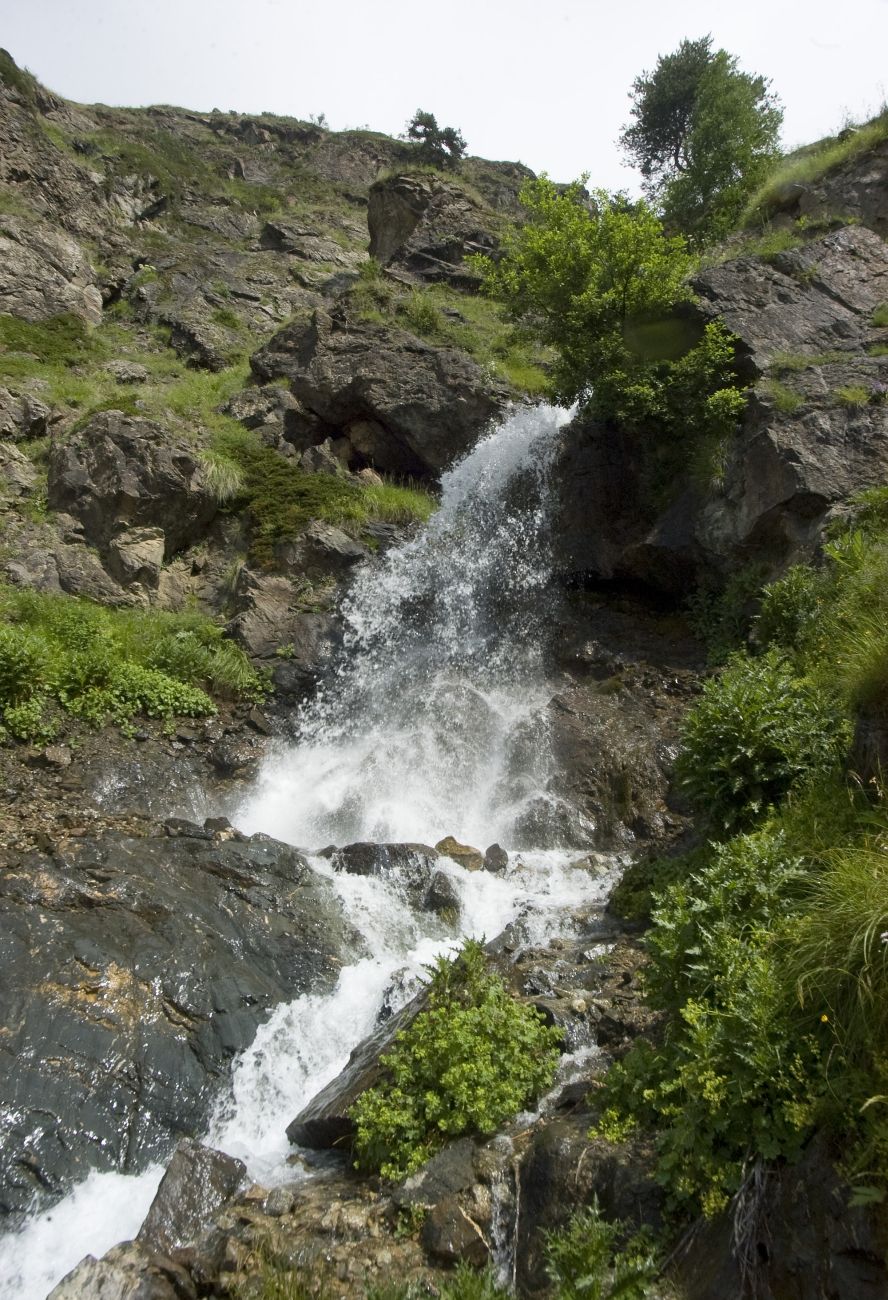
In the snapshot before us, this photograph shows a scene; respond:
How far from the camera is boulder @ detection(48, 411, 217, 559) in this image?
1421 cm

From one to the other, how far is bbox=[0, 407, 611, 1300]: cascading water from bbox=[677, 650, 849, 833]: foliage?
193cm

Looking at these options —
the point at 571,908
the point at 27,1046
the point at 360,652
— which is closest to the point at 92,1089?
the point at 27,1046

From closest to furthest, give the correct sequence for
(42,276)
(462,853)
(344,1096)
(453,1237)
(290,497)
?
(453,1237)
(344,1096)
(462,853)
(290,497)
(42,276)

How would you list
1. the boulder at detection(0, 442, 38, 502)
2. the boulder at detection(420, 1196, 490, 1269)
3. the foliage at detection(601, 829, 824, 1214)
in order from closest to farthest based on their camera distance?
the foliage at detection(601, 829, 824, 1214) < the boulder at detection(420, 1196, 490, 1269) < the boulder at detection(0, 442, 38, 502)

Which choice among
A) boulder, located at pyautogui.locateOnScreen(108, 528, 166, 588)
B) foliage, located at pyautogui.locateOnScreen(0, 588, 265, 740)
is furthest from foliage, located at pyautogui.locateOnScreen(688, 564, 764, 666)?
boulder, located at pyautogui.locateOnScreen(108, 528, 166, 588)

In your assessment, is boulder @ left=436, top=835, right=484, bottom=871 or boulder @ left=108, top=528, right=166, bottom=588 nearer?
boulder @ left=436, top=835, right=484, bottom=871

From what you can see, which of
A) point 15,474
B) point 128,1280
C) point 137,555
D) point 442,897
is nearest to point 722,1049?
point 128,1280

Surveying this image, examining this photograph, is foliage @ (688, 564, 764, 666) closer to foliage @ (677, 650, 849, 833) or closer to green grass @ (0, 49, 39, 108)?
foliage @ (677, 650, 849, 833)

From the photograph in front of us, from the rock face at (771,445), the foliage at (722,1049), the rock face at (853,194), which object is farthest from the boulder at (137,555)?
the rock face at (853,194)

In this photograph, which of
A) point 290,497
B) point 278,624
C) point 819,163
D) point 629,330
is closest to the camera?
point 278,624

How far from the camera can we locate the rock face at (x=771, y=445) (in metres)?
11.4

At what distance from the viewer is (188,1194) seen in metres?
4.75

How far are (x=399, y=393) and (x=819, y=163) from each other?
987 cm

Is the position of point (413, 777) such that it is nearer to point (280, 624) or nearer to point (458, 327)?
point (280, 624)
